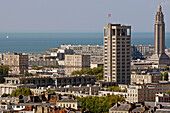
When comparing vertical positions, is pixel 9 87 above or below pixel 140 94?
below

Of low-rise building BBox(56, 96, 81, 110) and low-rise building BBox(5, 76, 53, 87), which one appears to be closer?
low-rise building BBox(56, 96, 81, 110)

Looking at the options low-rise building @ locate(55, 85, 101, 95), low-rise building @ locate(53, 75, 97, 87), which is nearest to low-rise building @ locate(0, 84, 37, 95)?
low-rise building @ locate(55, 85, 101, 95)

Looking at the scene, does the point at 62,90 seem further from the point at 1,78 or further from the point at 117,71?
the point at 1,78

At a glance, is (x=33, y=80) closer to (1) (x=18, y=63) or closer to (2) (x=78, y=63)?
(1) (x=18, y=63)

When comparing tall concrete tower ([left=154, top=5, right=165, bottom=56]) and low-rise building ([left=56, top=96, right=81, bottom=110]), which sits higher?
tall concrete tower ([left=154, top=5, right=165, bottom=56])

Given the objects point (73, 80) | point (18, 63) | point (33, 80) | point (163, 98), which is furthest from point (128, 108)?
point (18, 63)

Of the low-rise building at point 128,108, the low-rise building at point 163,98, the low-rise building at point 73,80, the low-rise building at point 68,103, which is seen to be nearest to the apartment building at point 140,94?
the low-rise building at point 163,98

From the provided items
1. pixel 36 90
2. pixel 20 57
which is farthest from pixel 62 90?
pixel 20 57

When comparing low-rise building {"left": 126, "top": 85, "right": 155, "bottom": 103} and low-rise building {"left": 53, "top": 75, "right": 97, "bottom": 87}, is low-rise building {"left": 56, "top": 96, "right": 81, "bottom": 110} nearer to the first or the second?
low-rise building {"left": 126, "top": 85, "right": 155, "bottom": 103}

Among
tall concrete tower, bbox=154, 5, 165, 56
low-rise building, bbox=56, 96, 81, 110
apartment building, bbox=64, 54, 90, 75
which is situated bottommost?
apartment building, bbox=64, 54, 90, 75

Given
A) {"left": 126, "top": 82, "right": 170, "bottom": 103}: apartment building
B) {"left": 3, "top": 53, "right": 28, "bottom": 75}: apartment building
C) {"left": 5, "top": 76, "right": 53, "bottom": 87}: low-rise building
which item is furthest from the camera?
{"left": 3, "top": 53, "right": 28, "bottom": 75}: apartment building

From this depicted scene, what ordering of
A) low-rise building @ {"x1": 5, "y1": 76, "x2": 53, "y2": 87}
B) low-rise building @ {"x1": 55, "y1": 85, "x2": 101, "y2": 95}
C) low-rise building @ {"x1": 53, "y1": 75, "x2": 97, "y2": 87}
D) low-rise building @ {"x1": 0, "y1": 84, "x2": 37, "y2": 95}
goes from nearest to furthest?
low-rise building @ {"x1": 55, "y1": 85, "x2": 101, "y2": 95}
low-rise building @ {"x1": 0, "y1": 84, "x2": 37, "y2": 95}
low-rise building @ {"x1": 5, "y1": 76, "x2": 53, "y2": 87}
low-rise building @ {"x1": 53, "y1": 75, "x2": 97, "y2": 87}
